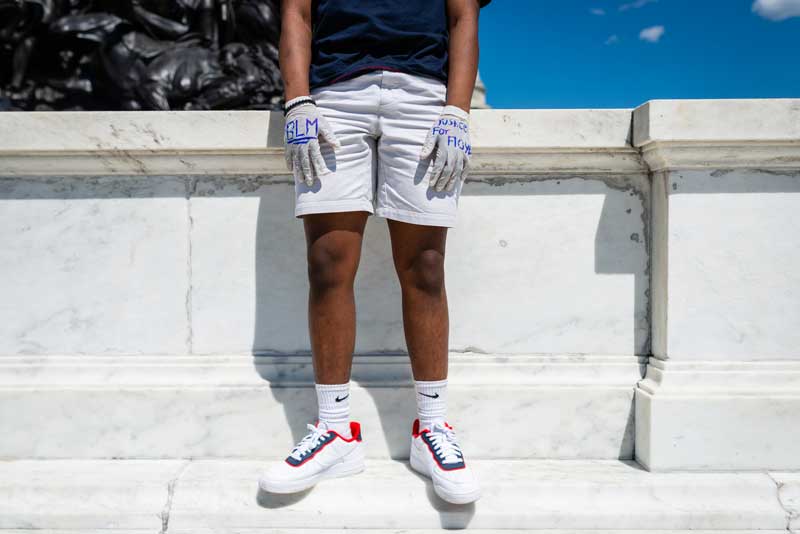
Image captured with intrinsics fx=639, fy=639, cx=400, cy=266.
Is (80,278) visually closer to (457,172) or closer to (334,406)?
(334,406)

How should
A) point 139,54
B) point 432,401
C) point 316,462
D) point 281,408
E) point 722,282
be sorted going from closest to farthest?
point 316,462
point 432,401
point 722,282
point 281,408
point 139,54

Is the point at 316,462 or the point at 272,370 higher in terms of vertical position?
the point at 272,370

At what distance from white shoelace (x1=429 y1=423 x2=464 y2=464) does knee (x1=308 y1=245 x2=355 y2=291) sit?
0.59m

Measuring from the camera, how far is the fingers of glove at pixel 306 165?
2.04 m

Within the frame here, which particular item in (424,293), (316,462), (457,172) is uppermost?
(457,172)

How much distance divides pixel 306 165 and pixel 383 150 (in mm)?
278

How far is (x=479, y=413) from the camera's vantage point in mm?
2414

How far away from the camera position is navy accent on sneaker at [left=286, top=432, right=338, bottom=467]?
2062 mm

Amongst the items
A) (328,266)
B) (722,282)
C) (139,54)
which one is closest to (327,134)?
(328,266)

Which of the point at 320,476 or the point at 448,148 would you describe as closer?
the point at 448,148

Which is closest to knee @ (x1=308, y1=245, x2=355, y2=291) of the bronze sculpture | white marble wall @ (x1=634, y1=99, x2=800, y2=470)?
white marble wall @ (x1=634, y1=99, x2=800, y2=470)

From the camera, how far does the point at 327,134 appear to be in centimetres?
204

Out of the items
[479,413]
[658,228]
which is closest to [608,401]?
[479,413]

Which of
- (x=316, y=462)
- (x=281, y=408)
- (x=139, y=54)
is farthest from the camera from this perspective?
(x=139, y=54)
